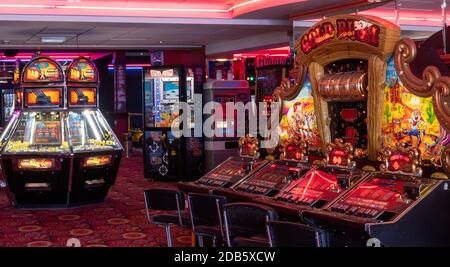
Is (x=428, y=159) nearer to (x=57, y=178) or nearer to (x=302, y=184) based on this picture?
(x=302, y=184)

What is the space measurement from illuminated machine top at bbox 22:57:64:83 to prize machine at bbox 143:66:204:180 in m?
2.63

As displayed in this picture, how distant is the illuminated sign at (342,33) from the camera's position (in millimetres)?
4008

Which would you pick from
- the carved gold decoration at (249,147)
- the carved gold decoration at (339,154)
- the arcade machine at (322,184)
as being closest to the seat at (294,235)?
the arcade machine at (322,184)

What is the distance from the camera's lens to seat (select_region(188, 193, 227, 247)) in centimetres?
426

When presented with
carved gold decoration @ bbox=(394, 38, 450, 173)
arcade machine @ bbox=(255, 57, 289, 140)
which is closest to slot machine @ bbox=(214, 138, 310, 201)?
carved gold decoration @ bbox=(394, 38, 450, 173)

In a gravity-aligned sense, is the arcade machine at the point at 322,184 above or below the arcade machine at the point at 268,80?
below

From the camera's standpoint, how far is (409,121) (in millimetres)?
3832

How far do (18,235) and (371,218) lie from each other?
13.2ft

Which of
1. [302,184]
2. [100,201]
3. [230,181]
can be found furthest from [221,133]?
[302,184]

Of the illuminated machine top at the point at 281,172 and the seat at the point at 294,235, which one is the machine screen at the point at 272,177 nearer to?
the illuminated machine top at the point at 281,172

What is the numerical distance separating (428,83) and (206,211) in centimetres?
162

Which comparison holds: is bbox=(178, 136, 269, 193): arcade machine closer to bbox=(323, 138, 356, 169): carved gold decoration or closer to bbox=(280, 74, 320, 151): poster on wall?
bbox=(280, 74, 320, 151): poster on wall

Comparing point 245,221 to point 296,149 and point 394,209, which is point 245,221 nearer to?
point 394,209

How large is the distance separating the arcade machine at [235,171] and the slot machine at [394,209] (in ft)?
3.76
